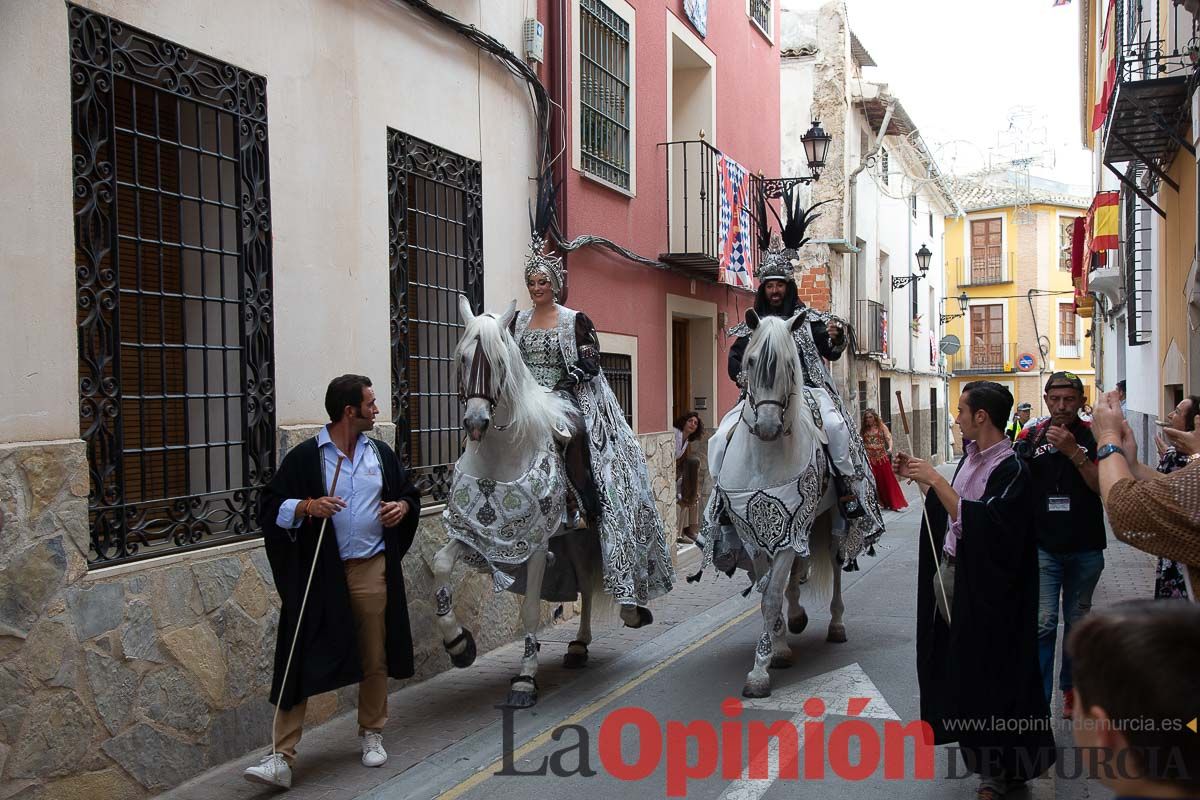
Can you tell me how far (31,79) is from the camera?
4.48 metres

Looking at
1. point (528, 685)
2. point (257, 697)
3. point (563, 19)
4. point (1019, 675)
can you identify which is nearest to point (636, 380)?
point (563, 19)

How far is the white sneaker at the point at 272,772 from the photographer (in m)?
4.80

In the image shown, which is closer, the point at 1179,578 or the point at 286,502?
the point at 286,502

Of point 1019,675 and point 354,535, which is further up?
point 354,535

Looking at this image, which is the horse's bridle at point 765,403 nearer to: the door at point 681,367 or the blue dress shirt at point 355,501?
the blue dress shirt at point 355,501

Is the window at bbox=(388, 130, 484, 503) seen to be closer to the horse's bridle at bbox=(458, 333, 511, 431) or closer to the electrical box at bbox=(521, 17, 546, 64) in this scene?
the electrical box at bbox=(521, 17, 546, 64)

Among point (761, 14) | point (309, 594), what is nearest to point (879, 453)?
point (761, 14)

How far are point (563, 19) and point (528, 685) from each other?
595cm

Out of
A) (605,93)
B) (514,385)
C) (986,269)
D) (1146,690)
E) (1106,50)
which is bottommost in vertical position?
(1146,690)

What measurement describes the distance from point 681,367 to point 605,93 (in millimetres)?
4229

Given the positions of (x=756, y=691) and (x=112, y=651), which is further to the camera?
(x=756, y=691)

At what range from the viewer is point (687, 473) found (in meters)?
12.9

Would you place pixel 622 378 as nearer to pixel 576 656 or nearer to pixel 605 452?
pixel 576 656

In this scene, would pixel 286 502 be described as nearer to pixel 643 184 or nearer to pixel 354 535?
pixel 354 535
